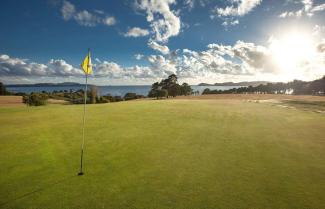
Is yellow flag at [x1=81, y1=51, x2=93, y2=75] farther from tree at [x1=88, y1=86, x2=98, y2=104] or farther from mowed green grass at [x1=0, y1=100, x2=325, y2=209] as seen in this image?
tree at [x1=88, y1=86, x2=98, y2=104]

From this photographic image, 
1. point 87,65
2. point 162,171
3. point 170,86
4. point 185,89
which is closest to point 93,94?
point 170,86

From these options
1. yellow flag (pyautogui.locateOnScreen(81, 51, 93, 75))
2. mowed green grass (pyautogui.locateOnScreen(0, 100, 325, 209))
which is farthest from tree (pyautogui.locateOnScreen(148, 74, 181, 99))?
yellow flag (pyautogui.locateOnScreen(81, 51, 93, 75))

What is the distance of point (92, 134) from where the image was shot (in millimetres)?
14727

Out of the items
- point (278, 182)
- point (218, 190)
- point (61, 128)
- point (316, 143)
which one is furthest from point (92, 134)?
point (316, 143)

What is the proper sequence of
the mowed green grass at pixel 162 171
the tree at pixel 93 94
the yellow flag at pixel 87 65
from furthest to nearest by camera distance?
the tree at pixel 93 94, the yellow flag at pixel 87 65, the mowed green grass at pixel 162 171

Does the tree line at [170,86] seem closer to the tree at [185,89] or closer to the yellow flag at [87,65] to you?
the tree at [185,89]

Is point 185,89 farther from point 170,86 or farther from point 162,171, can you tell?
point 162,171

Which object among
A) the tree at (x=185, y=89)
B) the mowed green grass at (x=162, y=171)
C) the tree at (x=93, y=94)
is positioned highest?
the tree at (x=185, y=89)

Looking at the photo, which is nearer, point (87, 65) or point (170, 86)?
point (87, 65)

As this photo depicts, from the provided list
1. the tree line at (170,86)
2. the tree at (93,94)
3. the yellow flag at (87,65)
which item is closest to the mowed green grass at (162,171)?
the yellow flag at (87,65)

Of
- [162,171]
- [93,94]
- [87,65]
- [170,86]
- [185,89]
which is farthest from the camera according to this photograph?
[185,89]

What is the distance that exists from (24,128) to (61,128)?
119 inches

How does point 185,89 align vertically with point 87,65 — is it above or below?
above

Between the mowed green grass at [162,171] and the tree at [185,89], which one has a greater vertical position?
the tree at [185,89]
